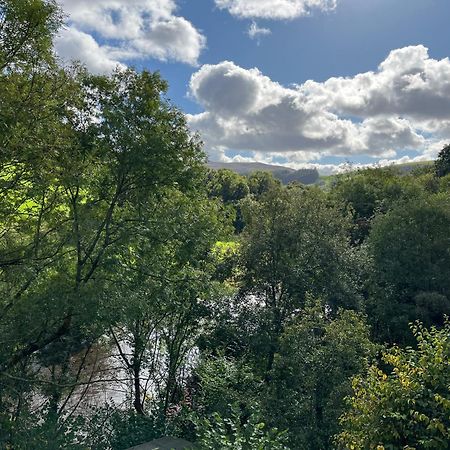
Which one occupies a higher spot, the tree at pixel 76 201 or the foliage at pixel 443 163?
the foliage at pixel 443 163

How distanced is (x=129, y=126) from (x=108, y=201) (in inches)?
77.1

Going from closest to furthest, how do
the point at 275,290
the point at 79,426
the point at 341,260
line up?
the point at 79,426, the point at 275,290, the point at 341,260

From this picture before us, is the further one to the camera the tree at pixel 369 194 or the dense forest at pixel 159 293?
the tree at pixel 369 194

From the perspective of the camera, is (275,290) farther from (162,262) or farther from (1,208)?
(1,208)

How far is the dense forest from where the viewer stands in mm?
7375

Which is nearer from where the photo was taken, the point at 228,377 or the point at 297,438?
the point at 297,438

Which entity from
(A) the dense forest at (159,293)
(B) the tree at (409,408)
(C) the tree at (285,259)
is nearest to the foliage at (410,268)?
(A) the dense forest at (159,293)

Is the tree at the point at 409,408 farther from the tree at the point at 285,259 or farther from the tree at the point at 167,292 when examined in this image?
the tree at the point at 285,259

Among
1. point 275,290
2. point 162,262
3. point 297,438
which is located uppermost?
point 162,262

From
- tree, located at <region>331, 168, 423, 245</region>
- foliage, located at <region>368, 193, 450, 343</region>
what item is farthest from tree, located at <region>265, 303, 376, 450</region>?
tree, located at <region>331, 168, 423, 245</region>

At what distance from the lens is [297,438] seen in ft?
33.4

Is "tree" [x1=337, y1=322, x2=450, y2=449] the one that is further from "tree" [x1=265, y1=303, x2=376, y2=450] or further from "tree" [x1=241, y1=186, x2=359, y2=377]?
"tree" [x1=241, y1=186, x2=359, y2=377]

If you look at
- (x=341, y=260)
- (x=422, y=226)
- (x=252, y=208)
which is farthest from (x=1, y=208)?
(x=422, y=226)

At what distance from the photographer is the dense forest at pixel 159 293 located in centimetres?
738
